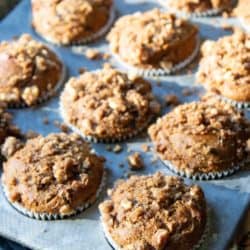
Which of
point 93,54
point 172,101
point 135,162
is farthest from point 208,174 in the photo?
point 93,54

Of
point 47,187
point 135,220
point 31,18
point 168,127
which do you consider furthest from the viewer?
point 31,18

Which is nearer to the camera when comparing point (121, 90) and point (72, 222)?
point (72, 222)

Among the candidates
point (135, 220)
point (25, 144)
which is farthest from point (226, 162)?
point (25, 144)

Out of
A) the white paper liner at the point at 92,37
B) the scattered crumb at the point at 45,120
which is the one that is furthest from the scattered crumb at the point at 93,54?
the scattered crumb at the point at 45,120

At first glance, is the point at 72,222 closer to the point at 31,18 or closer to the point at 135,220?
the point at 135,220

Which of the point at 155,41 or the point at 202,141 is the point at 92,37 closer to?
the point at 155,41

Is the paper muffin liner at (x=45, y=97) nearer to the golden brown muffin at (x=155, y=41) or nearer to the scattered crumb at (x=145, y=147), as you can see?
the golden brown muffin at (x=155, y=41)

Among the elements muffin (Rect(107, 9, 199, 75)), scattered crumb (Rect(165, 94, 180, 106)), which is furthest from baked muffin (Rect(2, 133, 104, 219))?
muffin (Rect(107, 9, 199, 75))
